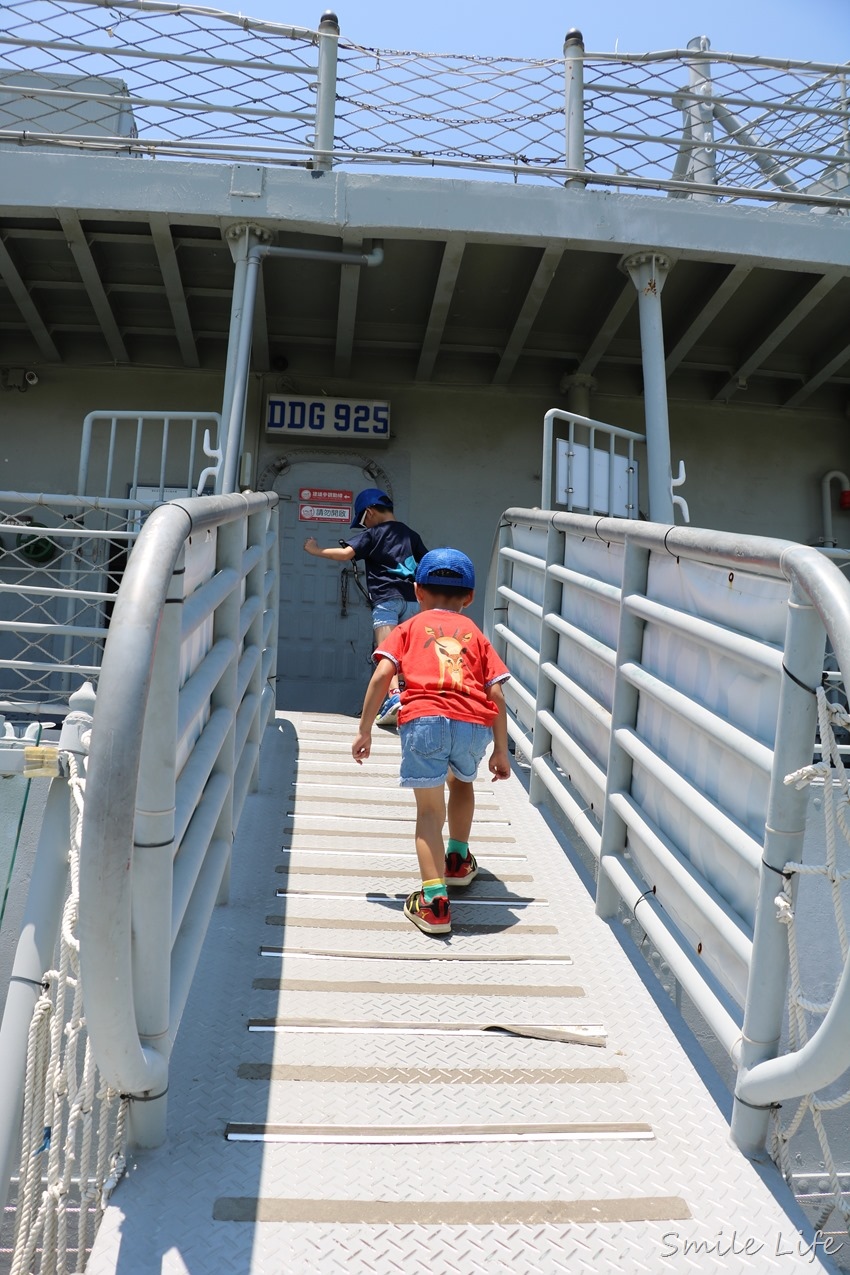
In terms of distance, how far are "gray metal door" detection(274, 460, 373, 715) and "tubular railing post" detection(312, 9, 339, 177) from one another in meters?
3.03

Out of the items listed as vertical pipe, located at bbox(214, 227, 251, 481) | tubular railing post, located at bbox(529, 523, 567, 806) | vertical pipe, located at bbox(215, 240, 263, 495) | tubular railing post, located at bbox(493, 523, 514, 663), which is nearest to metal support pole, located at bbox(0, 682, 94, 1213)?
tubular railing post, located at bbox(529, 523, 567, 806)

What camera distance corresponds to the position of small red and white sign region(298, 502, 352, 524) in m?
9.19

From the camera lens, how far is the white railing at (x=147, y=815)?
1.75 m

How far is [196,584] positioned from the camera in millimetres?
2779

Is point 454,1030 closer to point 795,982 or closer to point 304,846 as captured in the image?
point 795,982

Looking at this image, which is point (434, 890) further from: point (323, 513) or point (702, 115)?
point (702, 115)

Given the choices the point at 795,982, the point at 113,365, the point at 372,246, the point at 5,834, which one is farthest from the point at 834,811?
the point at 113,365

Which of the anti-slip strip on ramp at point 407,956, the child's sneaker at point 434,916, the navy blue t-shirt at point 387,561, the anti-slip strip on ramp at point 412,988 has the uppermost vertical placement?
the navy blue t-shirt at point 387,561

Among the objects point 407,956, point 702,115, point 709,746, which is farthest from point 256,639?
point 702,115

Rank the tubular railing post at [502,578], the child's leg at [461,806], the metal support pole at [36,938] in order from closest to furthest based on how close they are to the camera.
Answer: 1. the metal support pole at [36,938]
2. the child's leg at [461,806]
3. the tubular railing post at [502,578]

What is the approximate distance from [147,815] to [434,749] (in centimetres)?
167

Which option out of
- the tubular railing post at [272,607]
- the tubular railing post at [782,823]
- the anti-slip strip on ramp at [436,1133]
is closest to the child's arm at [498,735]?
the anti-slip strip on ramp at [436,1133]

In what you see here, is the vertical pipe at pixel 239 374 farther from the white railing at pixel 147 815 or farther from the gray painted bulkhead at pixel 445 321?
the white railing at pixel 147 815

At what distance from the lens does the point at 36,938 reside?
2.67m
